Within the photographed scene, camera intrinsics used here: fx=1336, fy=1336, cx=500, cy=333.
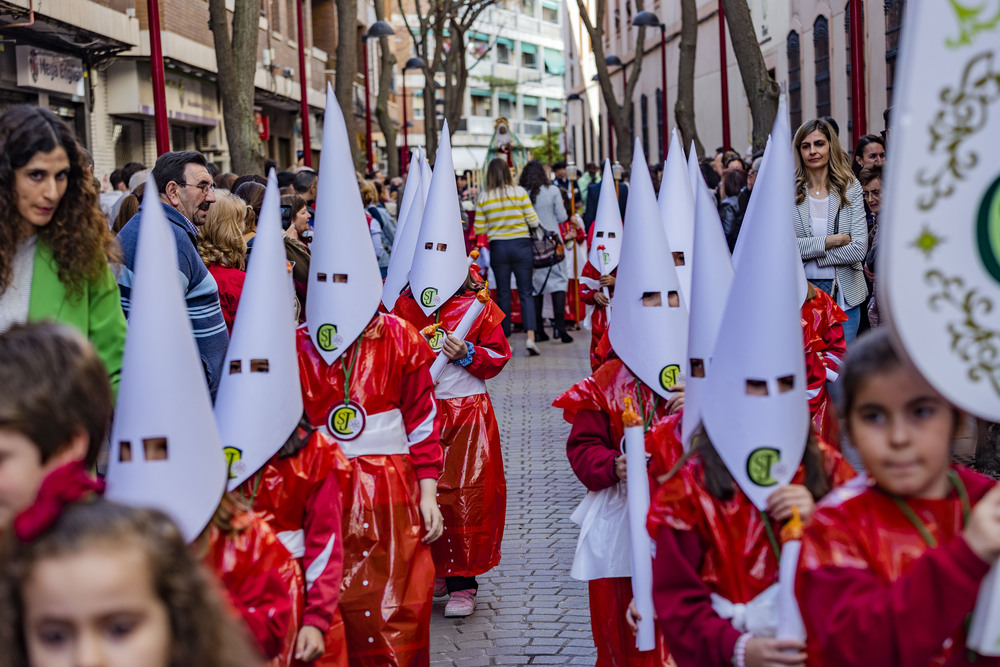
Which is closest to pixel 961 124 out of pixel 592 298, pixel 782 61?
pixel 592 298

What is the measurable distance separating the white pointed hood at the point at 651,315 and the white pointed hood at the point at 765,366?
110 centimetres

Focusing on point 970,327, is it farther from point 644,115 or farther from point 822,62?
point 644,115

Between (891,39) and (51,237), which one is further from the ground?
(891,39)

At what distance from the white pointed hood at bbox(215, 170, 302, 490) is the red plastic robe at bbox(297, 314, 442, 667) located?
0.91m

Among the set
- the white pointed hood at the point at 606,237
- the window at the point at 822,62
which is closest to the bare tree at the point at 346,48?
the window at the point at 822,62

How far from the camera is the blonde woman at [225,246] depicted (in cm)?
585

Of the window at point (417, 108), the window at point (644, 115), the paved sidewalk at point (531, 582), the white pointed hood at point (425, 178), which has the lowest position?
the paved sidewalk at point (531, 582)

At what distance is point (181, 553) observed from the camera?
6.70 ft

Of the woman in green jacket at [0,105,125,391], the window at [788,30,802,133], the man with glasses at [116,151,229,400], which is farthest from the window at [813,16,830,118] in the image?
the woman in green jacket at [0,105,125,391]

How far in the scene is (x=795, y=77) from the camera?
24.9 m

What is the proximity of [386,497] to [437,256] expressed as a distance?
1820 millimetres

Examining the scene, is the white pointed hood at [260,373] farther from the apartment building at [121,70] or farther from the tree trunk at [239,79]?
the apartment building at [121,70]

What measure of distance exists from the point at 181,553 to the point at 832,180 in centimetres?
563

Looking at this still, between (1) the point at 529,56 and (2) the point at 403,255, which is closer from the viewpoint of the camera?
(2) the point at 403,255
